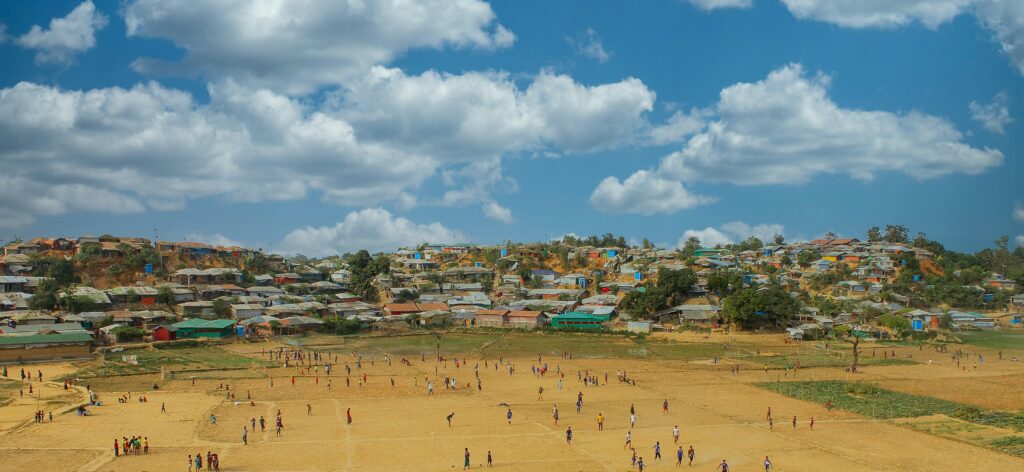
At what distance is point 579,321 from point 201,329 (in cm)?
4074

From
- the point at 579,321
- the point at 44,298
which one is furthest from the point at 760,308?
the point at 44,298

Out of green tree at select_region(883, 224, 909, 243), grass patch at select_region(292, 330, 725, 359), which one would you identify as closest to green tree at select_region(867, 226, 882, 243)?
green tree at select_region(883, 224, 909, 243)

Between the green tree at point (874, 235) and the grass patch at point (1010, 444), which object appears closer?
the grass patch at point (1010, 444)

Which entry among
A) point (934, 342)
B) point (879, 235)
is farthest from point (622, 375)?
point (879, 235)

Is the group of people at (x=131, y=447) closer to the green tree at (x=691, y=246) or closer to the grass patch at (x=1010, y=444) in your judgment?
the grass patch at (x=1010, y=444)

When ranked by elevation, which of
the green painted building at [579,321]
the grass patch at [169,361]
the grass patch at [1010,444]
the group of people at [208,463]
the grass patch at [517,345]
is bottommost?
the grass patch at [1010,444]

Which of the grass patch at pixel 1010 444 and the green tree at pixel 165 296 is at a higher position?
the green tree at pixel 165 296

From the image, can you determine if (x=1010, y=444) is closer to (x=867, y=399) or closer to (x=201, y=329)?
(x=867, y=399)

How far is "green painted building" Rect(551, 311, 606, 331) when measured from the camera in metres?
82.6

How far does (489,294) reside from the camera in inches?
4099

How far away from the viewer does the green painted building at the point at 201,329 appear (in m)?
72.1

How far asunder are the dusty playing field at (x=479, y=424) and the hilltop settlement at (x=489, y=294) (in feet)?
68.5

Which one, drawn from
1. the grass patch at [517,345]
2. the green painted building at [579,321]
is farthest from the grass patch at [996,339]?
the green painted building at [579,321]

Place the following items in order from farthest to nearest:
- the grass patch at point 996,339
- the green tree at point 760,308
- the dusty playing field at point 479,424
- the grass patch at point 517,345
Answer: the green tree at point 760,308 < the grass patch at point 996,339 < the grass patch at point 517,345 < the dusty playing field at point 479,424
